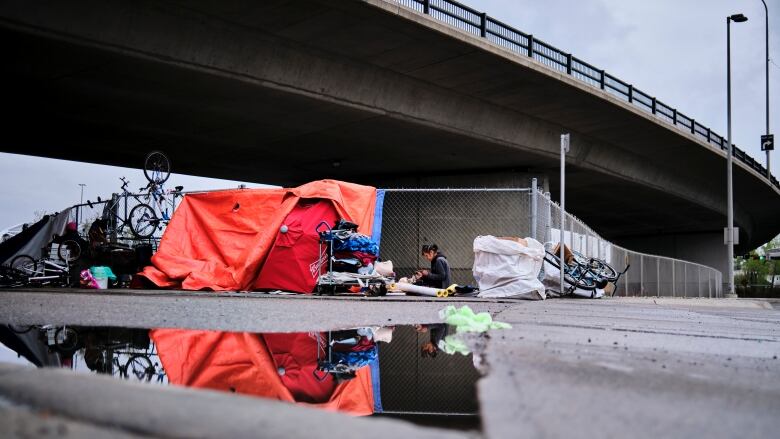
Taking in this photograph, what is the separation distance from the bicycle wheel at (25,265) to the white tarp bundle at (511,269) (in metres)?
10.3

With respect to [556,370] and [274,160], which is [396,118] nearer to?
[274,160]

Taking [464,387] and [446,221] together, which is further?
[446,221]

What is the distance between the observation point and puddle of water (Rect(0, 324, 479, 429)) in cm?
282

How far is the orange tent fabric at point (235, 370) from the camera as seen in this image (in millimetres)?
2781

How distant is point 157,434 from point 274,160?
23.9 metres

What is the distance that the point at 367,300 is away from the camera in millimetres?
10820

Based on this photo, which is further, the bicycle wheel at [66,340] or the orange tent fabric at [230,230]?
the orange tent fabric at [230,230]

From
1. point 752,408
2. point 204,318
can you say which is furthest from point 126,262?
point 752,408

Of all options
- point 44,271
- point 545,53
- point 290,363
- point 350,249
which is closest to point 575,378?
point 290,363

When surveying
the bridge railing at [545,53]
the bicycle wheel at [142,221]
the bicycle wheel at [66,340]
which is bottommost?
the bicycle wheel at [66,340]

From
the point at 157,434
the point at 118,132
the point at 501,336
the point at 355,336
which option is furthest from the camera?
the point at 118,132

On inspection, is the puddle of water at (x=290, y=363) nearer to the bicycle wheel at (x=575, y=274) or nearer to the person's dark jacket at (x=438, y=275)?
the person's dark jacket at (x=438, y=275)

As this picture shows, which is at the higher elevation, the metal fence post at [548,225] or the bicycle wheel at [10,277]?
the metal fence post at [548,225]

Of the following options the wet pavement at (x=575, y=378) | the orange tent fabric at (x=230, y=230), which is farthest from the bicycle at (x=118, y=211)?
the wet pavement at (x=575, y=378)
